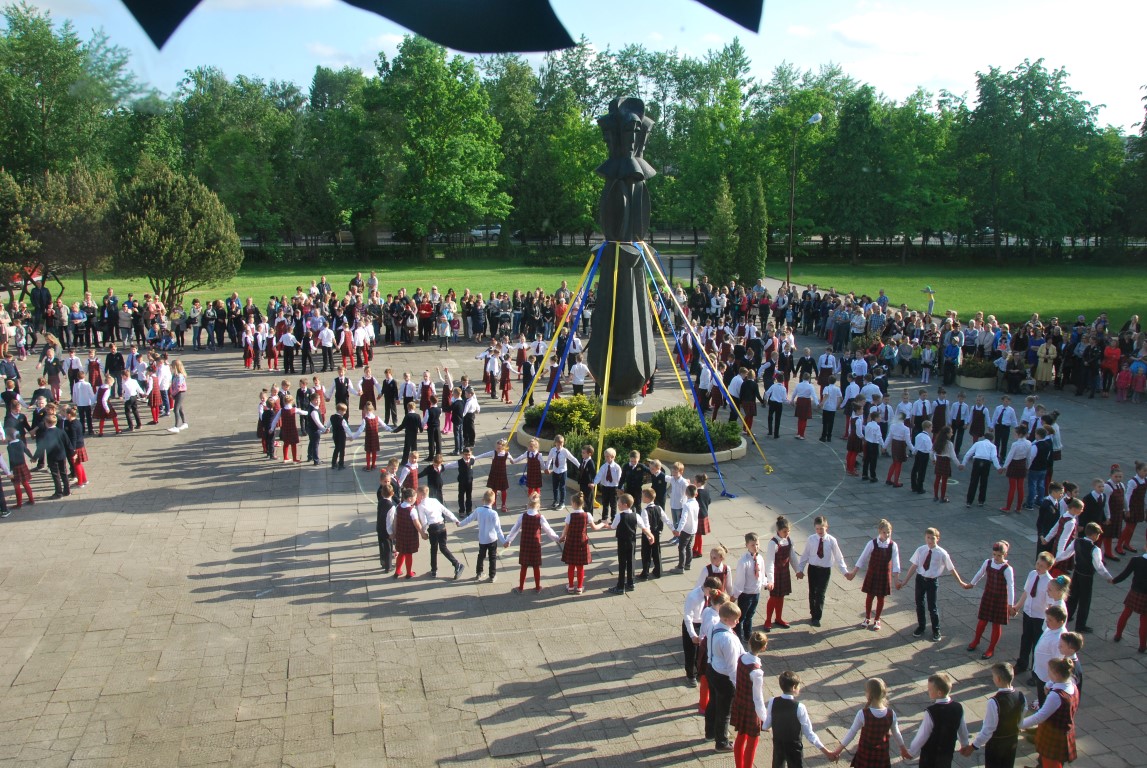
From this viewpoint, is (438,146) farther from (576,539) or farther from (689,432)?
Result: (576,539)

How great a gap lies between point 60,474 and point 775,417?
1310 centimetres

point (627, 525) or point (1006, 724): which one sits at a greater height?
point (627, 525)

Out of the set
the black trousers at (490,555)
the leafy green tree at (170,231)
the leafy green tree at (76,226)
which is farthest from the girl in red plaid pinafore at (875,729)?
the leafy green tree at (76,226)

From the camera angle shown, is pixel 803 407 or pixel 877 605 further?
pixel 803 407

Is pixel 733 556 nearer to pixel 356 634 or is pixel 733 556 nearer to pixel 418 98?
pixel 356 634

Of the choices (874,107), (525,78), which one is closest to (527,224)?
(525,78)

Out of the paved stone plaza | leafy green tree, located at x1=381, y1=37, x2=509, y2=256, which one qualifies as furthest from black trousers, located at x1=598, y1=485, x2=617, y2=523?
leafy green tree, located at x1=381, y1=37, x2=509, y2=256

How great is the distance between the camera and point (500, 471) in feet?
44.8

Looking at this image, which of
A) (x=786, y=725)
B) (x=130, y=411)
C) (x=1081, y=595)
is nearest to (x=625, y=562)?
(x=786, y=725)

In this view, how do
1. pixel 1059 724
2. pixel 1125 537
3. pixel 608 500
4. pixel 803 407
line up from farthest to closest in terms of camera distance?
Answer: 1. pixel 803 407
2. pixel 608 500
3. pixel 1125 537
4. pixel 1059 724

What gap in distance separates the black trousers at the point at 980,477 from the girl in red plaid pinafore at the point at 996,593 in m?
4.74

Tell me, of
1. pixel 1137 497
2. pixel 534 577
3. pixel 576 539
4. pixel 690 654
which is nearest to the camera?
pixel 690 654

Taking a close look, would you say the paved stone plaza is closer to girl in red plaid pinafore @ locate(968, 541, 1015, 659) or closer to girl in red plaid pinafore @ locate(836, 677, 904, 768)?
girl in red plaid pinafore @ locate(968, 541, 1015, 659)

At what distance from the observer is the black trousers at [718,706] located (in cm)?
763
